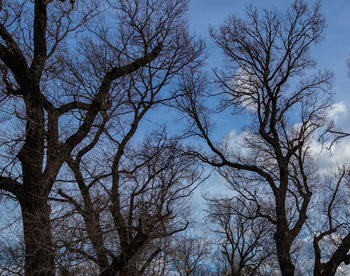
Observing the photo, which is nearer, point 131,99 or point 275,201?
point 131,99

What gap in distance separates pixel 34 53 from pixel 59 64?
72 cm

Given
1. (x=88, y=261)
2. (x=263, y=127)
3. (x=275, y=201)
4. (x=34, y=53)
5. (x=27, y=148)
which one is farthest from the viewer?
(x=263, y=127)

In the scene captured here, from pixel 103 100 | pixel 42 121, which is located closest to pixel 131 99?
pixel 103 100

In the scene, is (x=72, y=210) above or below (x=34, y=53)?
below

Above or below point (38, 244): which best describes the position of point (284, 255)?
above

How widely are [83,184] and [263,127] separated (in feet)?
32.2

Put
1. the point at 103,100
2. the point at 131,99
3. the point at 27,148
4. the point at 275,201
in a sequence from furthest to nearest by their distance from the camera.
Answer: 1. the point at 275,201
2. the point at 131,99
3. the point at 103,100
4. the point at 27,148

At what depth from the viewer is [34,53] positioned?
33.2 ft

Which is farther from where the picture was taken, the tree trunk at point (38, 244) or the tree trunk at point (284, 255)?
the tree trunk at point (284, 255)

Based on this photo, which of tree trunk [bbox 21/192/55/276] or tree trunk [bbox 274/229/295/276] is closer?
tree trunk [bbox 21/192/55/276]

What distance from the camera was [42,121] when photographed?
961 centimetres

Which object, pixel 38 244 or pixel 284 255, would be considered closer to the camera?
pixel 38 244

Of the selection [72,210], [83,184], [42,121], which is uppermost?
[42,121]

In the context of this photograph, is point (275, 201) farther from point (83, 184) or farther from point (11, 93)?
point (11, 93)
